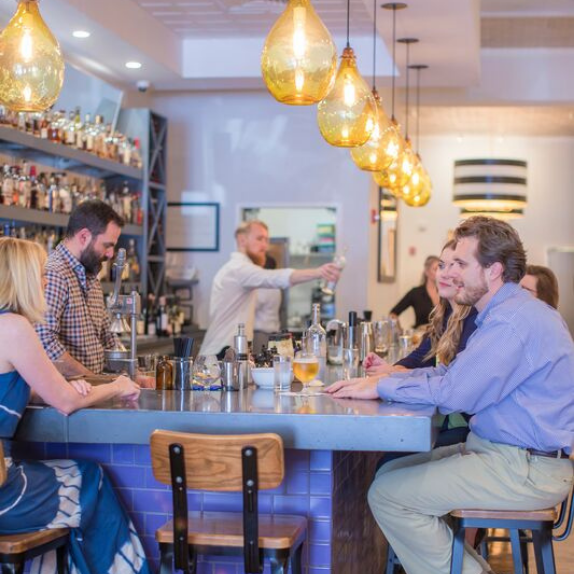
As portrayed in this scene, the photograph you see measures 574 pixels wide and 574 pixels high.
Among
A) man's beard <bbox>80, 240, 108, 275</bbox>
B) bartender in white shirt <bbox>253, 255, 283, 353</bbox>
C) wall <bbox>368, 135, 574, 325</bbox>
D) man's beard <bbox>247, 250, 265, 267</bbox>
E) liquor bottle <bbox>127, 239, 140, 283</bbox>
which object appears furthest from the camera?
wall <bbox>368, 135, 574, 325</bbox>

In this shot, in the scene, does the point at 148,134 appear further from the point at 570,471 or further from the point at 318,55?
the point at 570,471

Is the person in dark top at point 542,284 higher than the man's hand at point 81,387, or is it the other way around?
the person in dark top at point 542,284

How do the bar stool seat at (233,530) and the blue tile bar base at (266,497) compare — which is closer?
the bar stool seat at (233,530)

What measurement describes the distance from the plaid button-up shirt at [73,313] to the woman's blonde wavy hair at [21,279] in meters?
0.89

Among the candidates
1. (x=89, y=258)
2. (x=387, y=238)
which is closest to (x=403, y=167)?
(x=89, y=258)

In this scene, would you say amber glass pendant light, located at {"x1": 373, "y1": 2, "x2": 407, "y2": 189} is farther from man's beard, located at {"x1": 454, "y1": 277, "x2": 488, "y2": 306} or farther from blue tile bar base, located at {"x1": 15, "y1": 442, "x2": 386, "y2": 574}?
blue tile bar base, located at {"x1": 15, "y1": 442, "x2": 386, "y2": 574}

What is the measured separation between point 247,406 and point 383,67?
17.5ft

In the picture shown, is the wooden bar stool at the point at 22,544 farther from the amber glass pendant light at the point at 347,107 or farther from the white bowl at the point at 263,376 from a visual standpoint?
the amber glass pendant light at the point at 347,107

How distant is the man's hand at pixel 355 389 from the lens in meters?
3.40

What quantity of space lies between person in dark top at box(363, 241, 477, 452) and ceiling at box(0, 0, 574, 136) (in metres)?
1.93

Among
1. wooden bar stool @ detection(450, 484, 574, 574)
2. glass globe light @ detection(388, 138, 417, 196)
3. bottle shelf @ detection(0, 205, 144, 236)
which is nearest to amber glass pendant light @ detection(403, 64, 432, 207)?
glass globe light @ detection(388, 138, 417, 196)

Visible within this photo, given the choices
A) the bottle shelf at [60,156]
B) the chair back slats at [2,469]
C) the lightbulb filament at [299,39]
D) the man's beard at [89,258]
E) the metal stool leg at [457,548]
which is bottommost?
the metal stool leg at [457,548]

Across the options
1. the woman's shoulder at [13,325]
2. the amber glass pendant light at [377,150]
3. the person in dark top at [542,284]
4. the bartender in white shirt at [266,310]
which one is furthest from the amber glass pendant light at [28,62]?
the bartender in white shirt at [266,310]

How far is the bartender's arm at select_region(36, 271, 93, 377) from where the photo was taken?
4.03m
